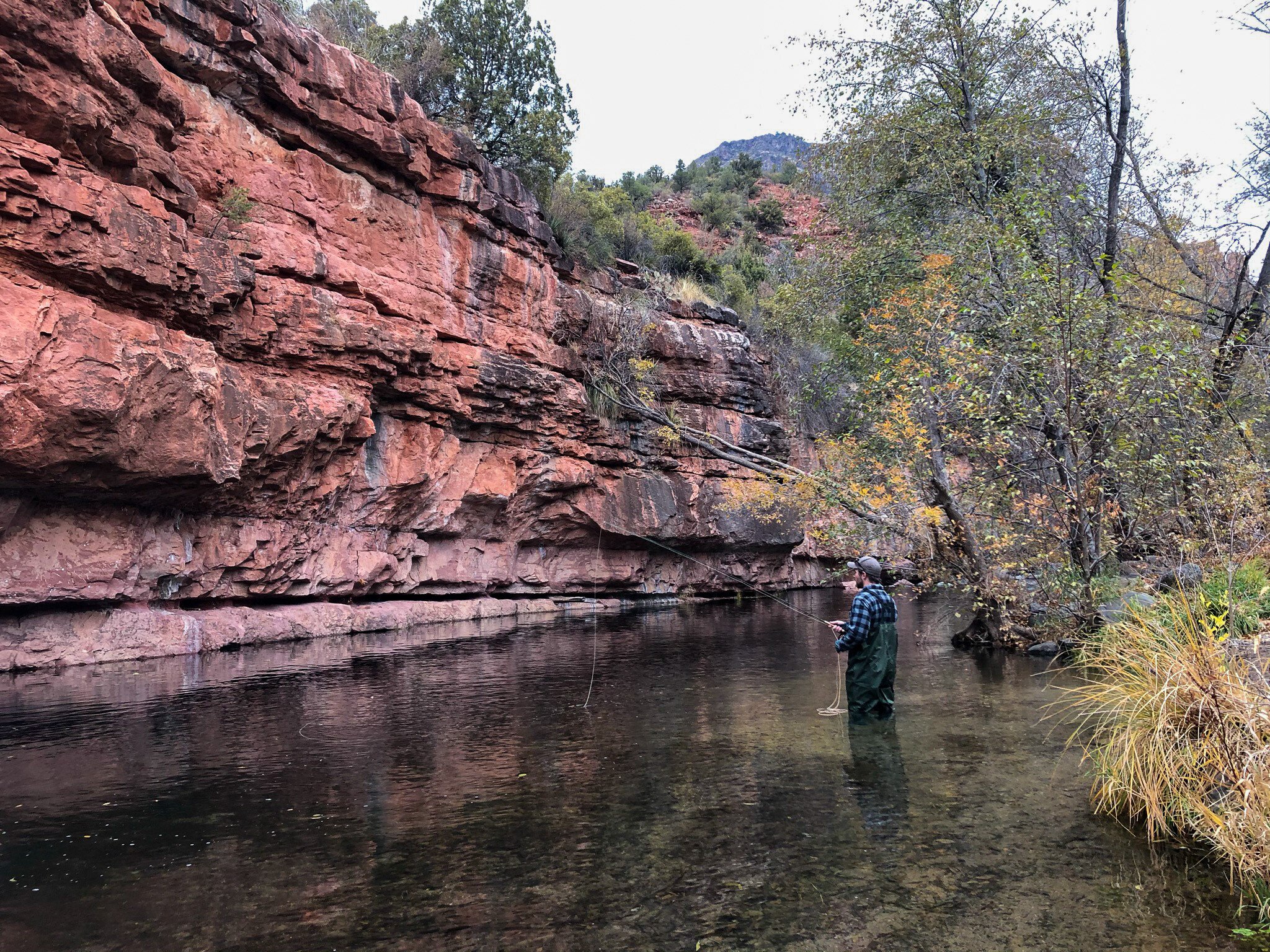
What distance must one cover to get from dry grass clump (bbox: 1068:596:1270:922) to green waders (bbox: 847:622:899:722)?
10.3 ft

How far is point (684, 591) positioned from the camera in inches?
1259

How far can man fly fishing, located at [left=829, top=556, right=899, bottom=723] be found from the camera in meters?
8.94

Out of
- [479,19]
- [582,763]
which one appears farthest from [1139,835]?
[479,19]

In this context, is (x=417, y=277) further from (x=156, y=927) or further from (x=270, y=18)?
(x=156, y=927)

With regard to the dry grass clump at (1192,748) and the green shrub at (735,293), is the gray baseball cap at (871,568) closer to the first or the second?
the dry grass clump at (1192,748)

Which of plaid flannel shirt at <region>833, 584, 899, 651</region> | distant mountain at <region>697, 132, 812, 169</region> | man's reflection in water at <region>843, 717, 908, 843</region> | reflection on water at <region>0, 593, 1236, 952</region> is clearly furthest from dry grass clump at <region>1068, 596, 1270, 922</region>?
distant mountain at <region>697, 132, 812, 169</region>

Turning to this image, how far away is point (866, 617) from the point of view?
8.93m

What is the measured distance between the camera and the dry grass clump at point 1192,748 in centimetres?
432

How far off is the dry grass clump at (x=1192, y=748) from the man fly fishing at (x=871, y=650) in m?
3.15

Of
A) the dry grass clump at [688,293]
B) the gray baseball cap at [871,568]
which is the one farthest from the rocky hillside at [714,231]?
the gray baseball cap at [871,568]

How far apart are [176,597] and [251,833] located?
41.9 ft

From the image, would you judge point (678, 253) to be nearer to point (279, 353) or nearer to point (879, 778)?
point (279, 353)

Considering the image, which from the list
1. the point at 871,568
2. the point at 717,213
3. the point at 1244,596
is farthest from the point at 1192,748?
the point at 717,213

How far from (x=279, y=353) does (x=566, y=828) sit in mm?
15578
